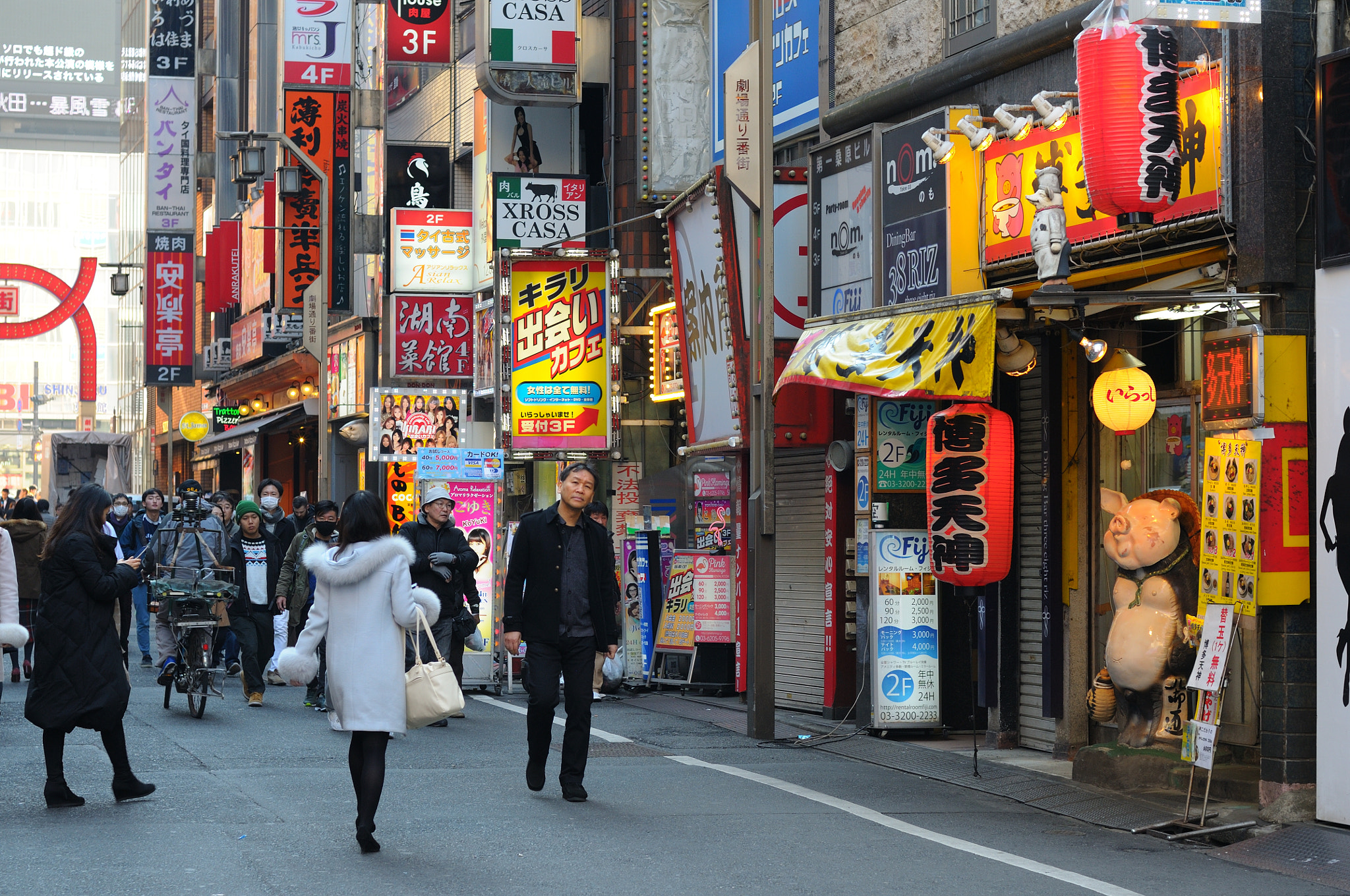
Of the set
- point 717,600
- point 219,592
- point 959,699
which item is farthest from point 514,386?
point 959,699

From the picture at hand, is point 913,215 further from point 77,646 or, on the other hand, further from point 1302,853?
point 77,646

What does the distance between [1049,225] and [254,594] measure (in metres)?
9.38

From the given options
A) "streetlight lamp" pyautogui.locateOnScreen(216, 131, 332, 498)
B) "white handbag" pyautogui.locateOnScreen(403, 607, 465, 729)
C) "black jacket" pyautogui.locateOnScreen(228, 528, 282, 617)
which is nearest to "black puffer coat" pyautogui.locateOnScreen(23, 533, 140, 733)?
"white handbag" pyautogui.locateOnScreen(403, 607, 465, 729)

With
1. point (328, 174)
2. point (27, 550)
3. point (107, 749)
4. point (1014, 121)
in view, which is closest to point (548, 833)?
point (107, 749)

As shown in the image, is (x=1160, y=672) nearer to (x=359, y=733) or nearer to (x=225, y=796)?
(x=359, y=733)

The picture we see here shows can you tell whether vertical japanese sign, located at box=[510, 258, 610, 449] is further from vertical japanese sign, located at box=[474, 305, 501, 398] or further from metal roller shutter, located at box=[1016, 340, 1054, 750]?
metal roller shutter, located at box=[1016, 340, 1054, 750]

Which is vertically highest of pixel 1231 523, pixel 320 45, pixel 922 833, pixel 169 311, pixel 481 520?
pixel 320 45

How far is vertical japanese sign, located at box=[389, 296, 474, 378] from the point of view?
90.6 feet

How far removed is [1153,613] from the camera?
10.8 metres

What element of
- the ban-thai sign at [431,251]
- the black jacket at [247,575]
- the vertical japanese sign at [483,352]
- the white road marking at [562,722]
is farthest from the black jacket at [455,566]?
the ban-thai sign at [431,251]

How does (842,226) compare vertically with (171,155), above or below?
below

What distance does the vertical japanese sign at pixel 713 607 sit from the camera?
1780 cm

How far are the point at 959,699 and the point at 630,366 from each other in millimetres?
9635

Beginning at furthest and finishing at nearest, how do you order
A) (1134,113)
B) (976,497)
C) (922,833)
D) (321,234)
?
1. (321,234)
2. (976,497)
3. (1134,113)
4. (922,833)
